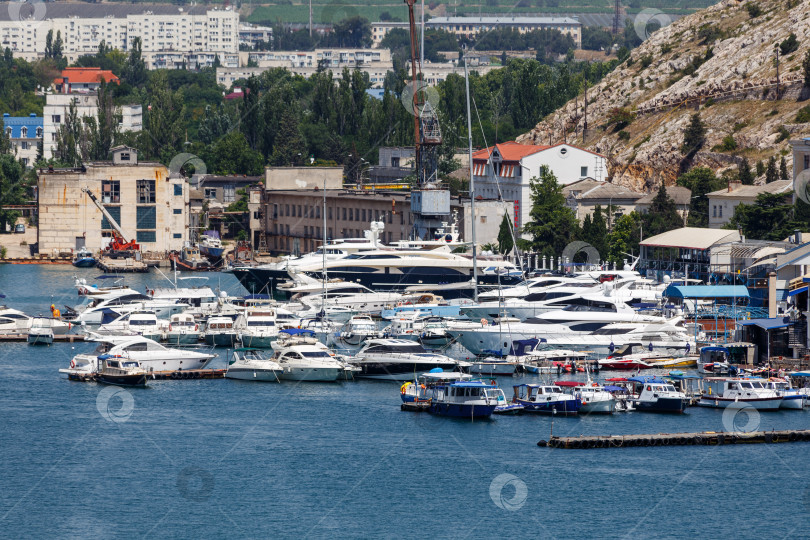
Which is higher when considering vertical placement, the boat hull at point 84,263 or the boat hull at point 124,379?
the boat hull at point 84,263

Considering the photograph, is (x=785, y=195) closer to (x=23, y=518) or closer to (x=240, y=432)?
(x=240, y=432)

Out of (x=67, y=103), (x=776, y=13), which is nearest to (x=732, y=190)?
(x=776, y=13)

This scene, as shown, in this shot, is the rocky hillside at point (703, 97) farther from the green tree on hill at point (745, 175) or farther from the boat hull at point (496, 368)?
the boat hull at point (496, 368)

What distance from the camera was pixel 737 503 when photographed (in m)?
37.3

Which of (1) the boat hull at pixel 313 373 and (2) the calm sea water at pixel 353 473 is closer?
(2) the calm sea water at pixel 353 473

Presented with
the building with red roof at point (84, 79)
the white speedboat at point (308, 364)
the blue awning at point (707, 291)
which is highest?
the building with red roof at point (84, 79)

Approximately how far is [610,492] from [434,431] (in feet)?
24.2

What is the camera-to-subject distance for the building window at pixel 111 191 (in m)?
104

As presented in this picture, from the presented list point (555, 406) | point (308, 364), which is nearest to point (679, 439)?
point (555, 406)

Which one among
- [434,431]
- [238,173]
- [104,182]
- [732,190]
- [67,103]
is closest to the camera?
[434,431]

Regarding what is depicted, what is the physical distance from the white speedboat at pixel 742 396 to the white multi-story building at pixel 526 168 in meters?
47.6

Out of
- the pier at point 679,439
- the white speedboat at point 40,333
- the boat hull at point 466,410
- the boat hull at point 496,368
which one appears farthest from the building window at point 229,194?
the pier at point 679,439

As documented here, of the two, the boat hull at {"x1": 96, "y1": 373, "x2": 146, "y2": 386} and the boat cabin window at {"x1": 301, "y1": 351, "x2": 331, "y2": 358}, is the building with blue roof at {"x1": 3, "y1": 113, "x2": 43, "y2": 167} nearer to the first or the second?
the boat hull at {"x1": 96, "y1": 373, "x2": 146, "y2": 386}

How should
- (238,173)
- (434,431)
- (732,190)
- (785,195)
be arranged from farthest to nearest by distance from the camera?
1. (238,173)
2. (732,190)
3. (785,195)
4. (434,431)
